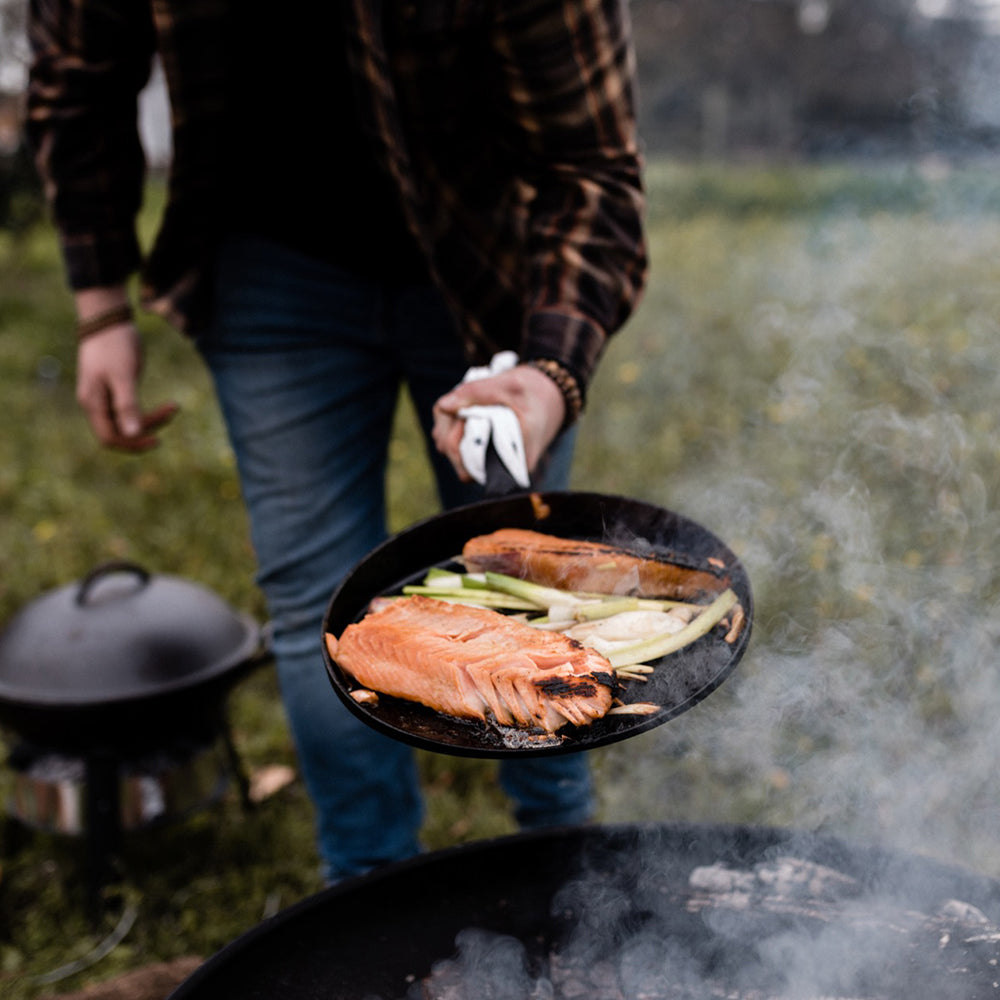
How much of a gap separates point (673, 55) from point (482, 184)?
17164 mm

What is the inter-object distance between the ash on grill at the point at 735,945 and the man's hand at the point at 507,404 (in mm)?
790

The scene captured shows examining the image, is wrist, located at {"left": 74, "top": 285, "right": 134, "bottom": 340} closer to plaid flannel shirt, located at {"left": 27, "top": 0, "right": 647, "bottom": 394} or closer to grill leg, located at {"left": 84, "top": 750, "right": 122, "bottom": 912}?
plaid flannel shirt, located at {"left": 27, "top": 0, "right": 647, "bottom": 394}

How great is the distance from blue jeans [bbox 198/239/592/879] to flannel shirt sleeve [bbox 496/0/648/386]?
365mm

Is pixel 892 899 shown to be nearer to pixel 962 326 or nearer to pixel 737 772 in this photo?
pixel 737 772

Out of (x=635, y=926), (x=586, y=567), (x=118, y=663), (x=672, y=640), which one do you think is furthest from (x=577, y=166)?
(x=118, y=663)

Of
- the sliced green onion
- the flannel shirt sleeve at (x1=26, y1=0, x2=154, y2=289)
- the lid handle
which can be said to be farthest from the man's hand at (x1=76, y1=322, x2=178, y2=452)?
the sliced green onion

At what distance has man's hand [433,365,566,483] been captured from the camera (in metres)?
1.63

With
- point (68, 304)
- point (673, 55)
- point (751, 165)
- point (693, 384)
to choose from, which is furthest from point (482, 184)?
point (673, 55)

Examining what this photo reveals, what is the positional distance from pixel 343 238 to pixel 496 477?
0.87 meters

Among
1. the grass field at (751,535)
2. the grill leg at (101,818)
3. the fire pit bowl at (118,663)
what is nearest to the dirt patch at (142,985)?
the grass field at (751,535)

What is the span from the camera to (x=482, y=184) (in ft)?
6.87

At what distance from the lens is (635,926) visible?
1.67 meters

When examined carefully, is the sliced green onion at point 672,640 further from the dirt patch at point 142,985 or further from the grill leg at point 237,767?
the grill leg at point 237,767

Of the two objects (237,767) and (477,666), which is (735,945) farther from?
(237,767)
